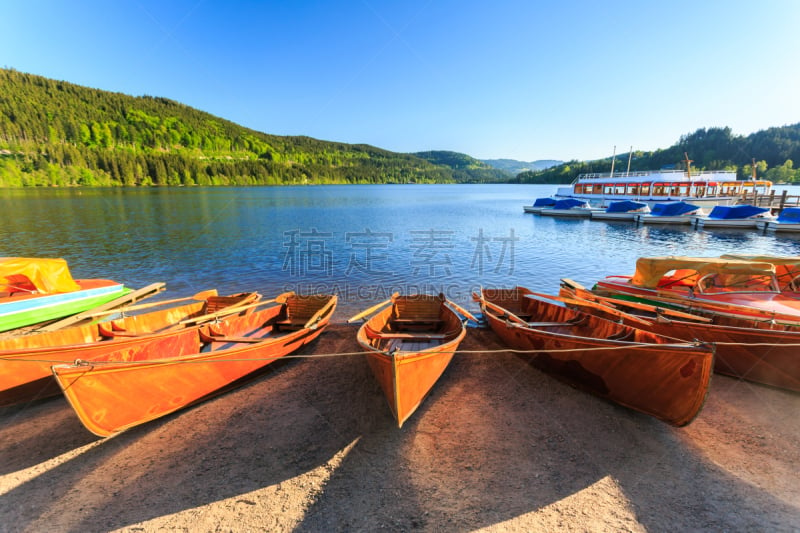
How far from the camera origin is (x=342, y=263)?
22000mm

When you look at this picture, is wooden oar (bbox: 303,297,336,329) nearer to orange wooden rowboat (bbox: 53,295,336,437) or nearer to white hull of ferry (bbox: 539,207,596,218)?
orange wooden rowboat (bbox: 53,295,336,437)

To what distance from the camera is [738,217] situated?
3653cm

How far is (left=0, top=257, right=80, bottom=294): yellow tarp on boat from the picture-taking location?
33.1 feet

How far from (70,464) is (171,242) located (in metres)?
27.4

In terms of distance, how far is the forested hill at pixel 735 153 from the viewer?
114 meters

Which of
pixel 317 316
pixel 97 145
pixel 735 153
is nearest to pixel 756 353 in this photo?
pixel 317 316

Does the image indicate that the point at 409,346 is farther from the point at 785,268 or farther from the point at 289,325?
the point at 785,268

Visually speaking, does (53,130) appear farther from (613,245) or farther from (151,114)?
(613,245)

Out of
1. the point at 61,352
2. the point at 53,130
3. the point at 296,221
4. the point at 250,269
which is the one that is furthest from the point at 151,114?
the point at 61,352

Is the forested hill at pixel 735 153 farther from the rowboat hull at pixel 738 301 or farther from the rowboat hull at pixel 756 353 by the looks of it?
the rowboat hull at pixel 756 353

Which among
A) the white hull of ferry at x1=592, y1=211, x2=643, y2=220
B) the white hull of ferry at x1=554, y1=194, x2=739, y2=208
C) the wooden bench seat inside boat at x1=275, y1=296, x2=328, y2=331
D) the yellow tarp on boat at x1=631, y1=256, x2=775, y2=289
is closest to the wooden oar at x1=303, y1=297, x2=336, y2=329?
the wooden bench seat inside boat at x1=275, y1=296, x2=328, y2=331

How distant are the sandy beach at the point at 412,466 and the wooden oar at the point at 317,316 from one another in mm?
2195

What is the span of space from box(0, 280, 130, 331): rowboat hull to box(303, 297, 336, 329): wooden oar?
27.4 ft

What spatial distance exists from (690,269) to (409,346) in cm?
827
